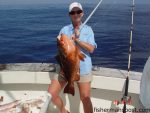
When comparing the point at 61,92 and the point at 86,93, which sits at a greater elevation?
the point at 86,93

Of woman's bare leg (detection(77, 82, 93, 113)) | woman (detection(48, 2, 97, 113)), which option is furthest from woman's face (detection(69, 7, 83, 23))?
woman's bare leg (detection(77, 82, 93, 113))

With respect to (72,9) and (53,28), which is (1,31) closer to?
(53,28)

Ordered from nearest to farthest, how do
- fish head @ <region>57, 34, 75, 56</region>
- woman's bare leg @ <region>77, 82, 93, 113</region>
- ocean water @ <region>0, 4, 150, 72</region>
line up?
1. fish head @ <region>57, 34, 75, 56</region>
2. woman's bare leg @ <region>77, 82, 93, 113</region>
3. ocean water @ <region>0, 4, 150, 72</region>

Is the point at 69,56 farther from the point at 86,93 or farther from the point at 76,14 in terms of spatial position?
the point at 86,93

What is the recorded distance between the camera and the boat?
482 centimetres

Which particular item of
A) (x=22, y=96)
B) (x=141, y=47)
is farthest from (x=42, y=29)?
(x=22, y=96)

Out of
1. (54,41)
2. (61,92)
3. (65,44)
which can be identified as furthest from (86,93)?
(54,41)

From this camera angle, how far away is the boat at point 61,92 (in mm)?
4820

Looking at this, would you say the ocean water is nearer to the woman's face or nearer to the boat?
the boat

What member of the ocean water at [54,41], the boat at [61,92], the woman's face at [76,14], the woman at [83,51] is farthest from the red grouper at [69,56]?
the ocean water at [54,41]

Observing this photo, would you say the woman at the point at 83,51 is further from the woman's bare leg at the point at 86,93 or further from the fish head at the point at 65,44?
the fish head at the point at 65,44

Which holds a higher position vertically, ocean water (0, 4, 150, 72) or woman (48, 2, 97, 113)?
woman (48, 2, 97, 113)

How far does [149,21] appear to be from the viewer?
2694 centimetres

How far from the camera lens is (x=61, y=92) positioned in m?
5.17
